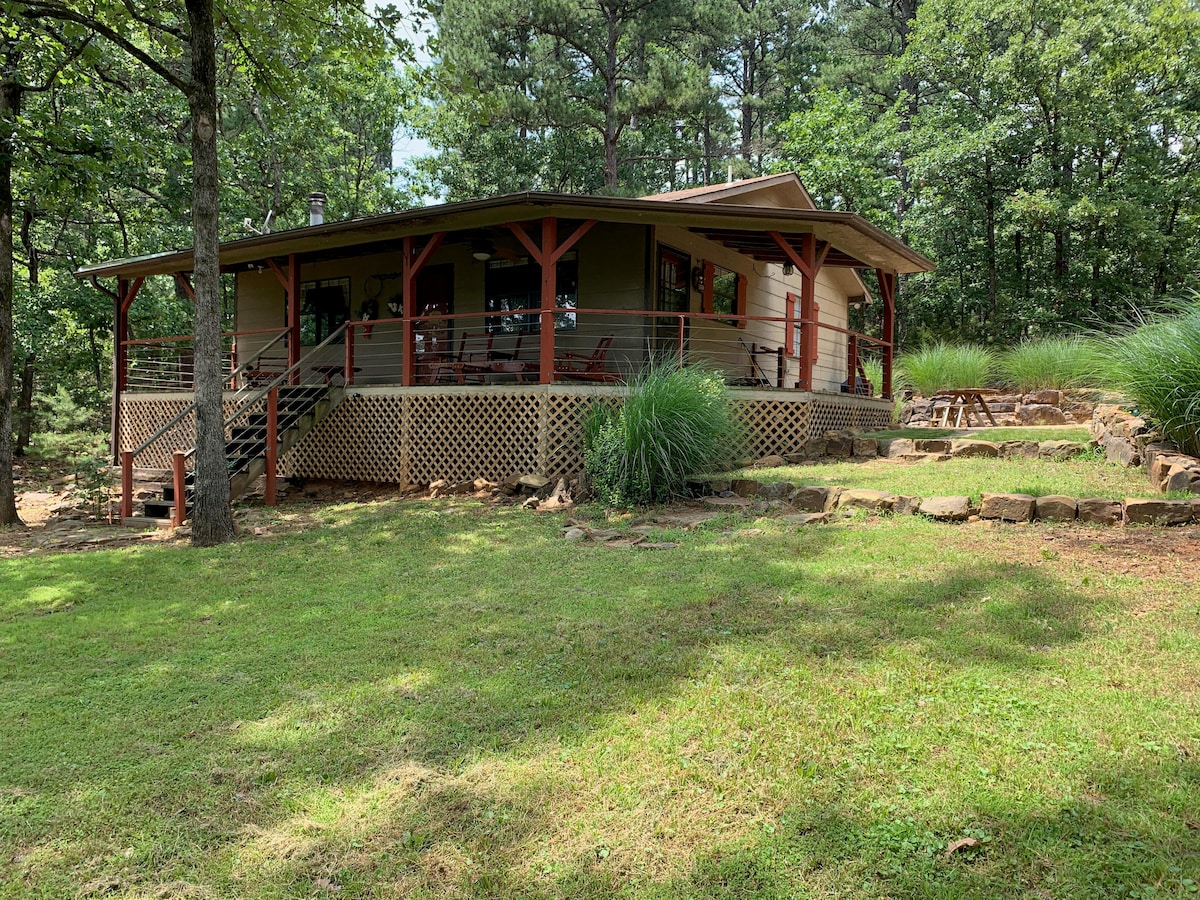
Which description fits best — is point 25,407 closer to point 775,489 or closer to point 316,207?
point 316,207

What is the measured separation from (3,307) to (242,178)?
1382 cm

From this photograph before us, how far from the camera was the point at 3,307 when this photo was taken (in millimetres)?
10188

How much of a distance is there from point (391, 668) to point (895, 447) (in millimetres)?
8175

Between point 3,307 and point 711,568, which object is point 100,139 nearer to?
point 3,307

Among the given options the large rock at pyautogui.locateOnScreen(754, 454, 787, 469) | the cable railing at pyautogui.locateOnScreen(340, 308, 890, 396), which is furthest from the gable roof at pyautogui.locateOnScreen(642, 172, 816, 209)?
the large rock at pyautogui.locateOnScreen(754, 454, 787, 469)

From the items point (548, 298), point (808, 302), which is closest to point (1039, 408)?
point (808, 302)

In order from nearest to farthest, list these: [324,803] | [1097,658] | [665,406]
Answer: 1. [324,803]
2. [1097,658]
3. [665,406]

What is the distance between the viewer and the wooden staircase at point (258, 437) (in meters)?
10.2

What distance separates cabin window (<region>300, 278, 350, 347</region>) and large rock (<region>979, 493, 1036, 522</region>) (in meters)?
12.5

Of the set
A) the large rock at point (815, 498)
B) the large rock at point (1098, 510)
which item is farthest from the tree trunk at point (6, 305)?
the large rock at point (1098, 510)

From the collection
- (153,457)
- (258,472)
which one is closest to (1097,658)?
(258,472)

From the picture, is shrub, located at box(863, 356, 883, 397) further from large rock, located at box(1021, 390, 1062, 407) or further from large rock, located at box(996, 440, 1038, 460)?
large rock, located at box(996, 440, 1038, 460)

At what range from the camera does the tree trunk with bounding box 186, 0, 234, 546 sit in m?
8.23

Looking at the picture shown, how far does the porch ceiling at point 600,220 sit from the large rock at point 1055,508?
17.0 ft
